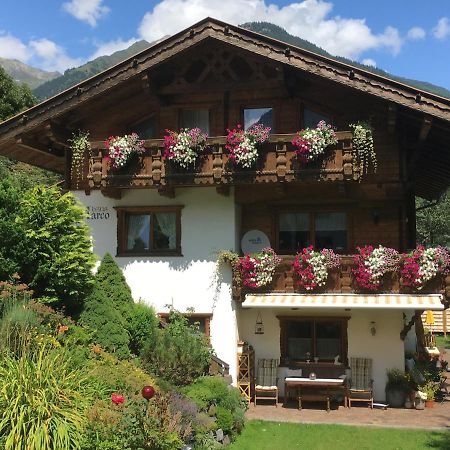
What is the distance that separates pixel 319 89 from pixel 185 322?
8704mm

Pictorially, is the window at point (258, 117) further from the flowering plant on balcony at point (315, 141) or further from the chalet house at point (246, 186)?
the flowering plant on balcony at point (315, 141)

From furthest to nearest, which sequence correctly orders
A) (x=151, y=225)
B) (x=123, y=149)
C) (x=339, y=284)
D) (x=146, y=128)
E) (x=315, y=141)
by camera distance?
(x=146, y=128), (x=151, y=225), (x=123, y=149), (x=339, y=284), (x=315, y=141)

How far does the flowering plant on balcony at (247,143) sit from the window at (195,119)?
248cm

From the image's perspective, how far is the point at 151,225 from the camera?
1889 centimetres

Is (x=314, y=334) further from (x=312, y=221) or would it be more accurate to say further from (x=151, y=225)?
(x=151, y=225)

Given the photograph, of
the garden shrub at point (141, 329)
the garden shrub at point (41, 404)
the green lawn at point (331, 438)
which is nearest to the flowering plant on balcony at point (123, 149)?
the garden shrub at point (141, 329)

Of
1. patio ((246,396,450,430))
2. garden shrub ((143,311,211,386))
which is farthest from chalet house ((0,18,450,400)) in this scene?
garden shrub ((143,311,211,386))

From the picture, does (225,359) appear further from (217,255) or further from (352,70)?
(352,70)

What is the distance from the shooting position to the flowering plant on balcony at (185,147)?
16.7 meters

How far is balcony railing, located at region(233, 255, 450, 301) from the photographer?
15.7 metres

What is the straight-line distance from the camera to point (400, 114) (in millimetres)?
16188

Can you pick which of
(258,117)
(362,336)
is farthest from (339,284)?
(258,117)

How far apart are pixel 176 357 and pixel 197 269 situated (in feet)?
13.5

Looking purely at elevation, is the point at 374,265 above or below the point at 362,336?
above
